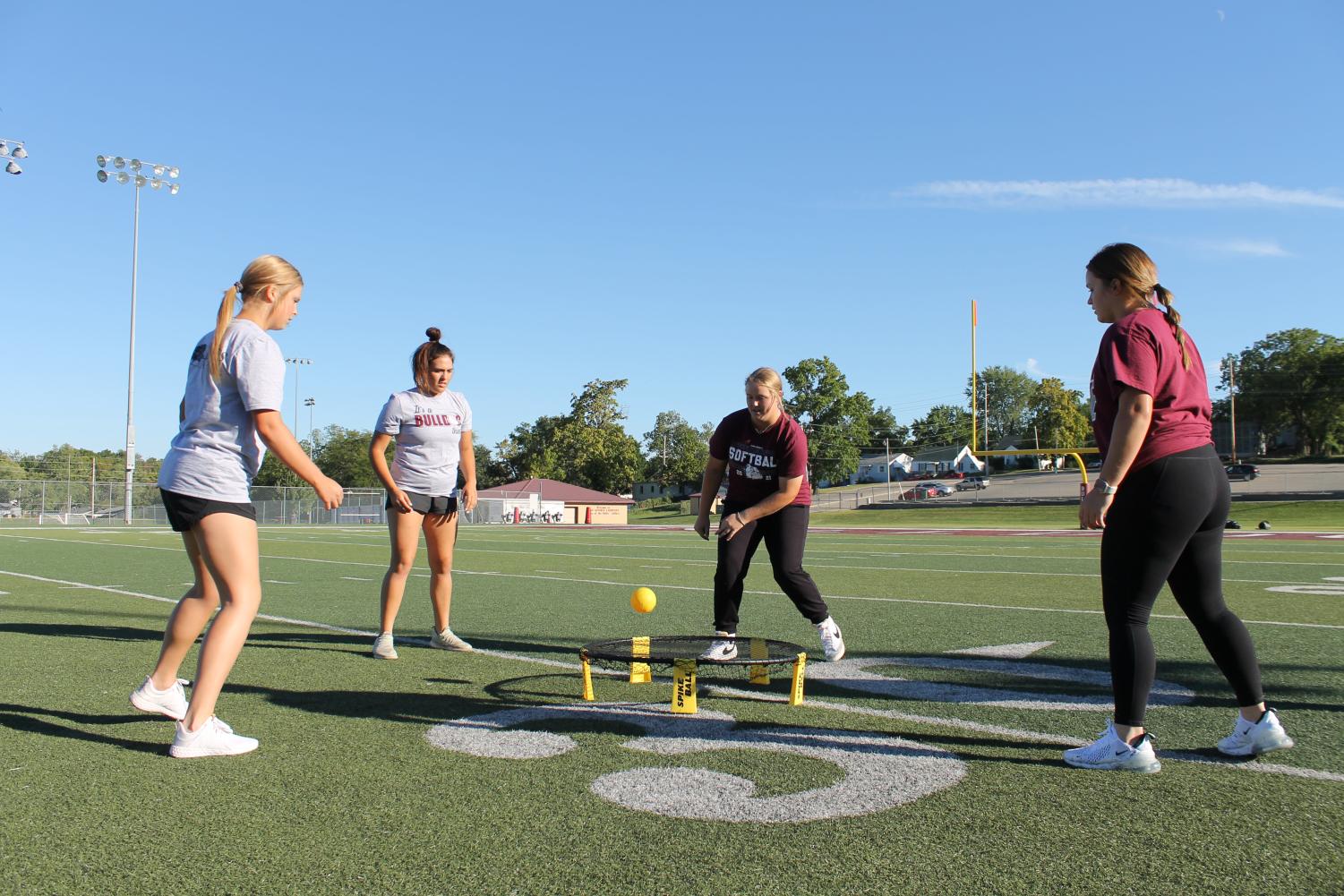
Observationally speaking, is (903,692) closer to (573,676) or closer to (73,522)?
(573,676)

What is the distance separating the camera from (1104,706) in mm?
4652

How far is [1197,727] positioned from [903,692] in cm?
133

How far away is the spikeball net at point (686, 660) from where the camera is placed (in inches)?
178

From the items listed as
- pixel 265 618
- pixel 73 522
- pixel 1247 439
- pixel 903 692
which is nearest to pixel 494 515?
pixel 73 522

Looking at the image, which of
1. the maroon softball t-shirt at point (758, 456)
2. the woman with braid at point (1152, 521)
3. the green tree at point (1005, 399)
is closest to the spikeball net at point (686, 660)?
the maroon softball t-shirt at point (758, 456)

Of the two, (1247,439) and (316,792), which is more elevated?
(1247,439)

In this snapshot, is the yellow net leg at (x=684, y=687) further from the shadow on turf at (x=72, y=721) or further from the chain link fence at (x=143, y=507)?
the chain link fence at (x=143, y=507)

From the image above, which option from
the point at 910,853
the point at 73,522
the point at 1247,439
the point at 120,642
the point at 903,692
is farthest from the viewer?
the point at 1247,439

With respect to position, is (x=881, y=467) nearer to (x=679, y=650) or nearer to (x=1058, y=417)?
(x=1058, y=417)

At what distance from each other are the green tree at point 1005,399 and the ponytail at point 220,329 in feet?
510

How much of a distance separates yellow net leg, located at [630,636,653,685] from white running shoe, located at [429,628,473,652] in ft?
5.21

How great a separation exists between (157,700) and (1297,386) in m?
113

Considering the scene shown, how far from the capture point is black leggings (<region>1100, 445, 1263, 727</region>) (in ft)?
12.0

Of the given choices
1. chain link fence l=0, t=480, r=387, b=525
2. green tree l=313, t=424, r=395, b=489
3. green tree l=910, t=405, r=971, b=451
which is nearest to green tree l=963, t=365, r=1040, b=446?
green tree l=910, t=405, r=971, b=451
